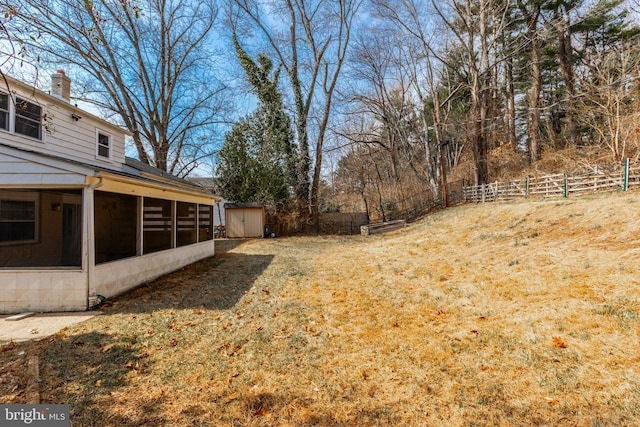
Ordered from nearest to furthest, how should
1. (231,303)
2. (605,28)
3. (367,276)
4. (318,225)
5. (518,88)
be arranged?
(231,303) → (367,276) → (605,28) → (318,225) → (518,88)

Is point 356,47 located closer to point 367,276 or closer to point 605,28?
point 605,28

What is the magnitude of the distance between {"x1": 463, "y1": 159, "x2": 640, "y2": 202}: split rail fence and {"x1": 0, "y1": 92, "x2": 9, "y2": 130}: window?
725 inches

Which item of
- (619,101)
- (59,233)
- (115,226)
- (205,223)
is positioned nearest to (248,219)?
(205,223)

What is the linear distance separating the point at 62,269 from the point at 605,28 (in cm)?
2711

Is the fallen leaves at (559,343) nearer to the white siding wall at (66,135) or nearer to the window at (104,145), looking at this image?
the white siding wall at (66,135)

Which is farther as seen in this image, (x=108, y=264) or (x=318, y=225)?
(x=318, y=225)

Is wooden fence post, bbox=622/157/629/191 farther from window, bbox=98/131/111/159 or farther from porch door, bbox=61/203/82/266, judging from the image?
window, bbox=98/131/111/159

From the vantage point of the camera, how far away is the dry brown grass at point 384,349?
229 centimetres

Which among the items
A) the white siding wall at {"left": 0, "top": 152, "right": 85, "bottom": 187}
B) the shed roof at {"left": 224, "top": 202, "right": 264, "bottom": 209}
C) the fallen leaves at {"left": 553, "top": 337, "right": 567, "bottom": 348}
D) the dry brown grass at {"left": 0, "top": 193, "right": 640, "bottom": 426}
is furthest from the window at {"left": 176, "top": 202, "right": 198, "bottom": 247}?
the fallen leaves at {"left": 553, "top": 337, "right": 567, "bottom": 348}

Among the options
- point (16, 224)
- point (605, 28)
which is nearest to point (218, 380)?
point (16, 224)

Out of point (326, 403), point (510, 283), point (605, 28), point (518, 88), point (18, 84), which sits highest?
point (605, 28)

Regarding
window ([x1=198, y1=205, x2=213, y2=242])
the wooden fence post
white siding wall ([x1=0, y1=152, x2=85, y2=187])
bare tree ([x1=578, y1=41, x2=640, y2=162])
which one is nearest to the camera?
white siding wall ([x1=0, y1=152, x2=85, y2=187])

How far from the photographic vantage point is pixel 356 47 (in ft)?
64.4

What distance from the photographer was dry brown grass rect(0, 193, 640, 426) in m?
2.29
